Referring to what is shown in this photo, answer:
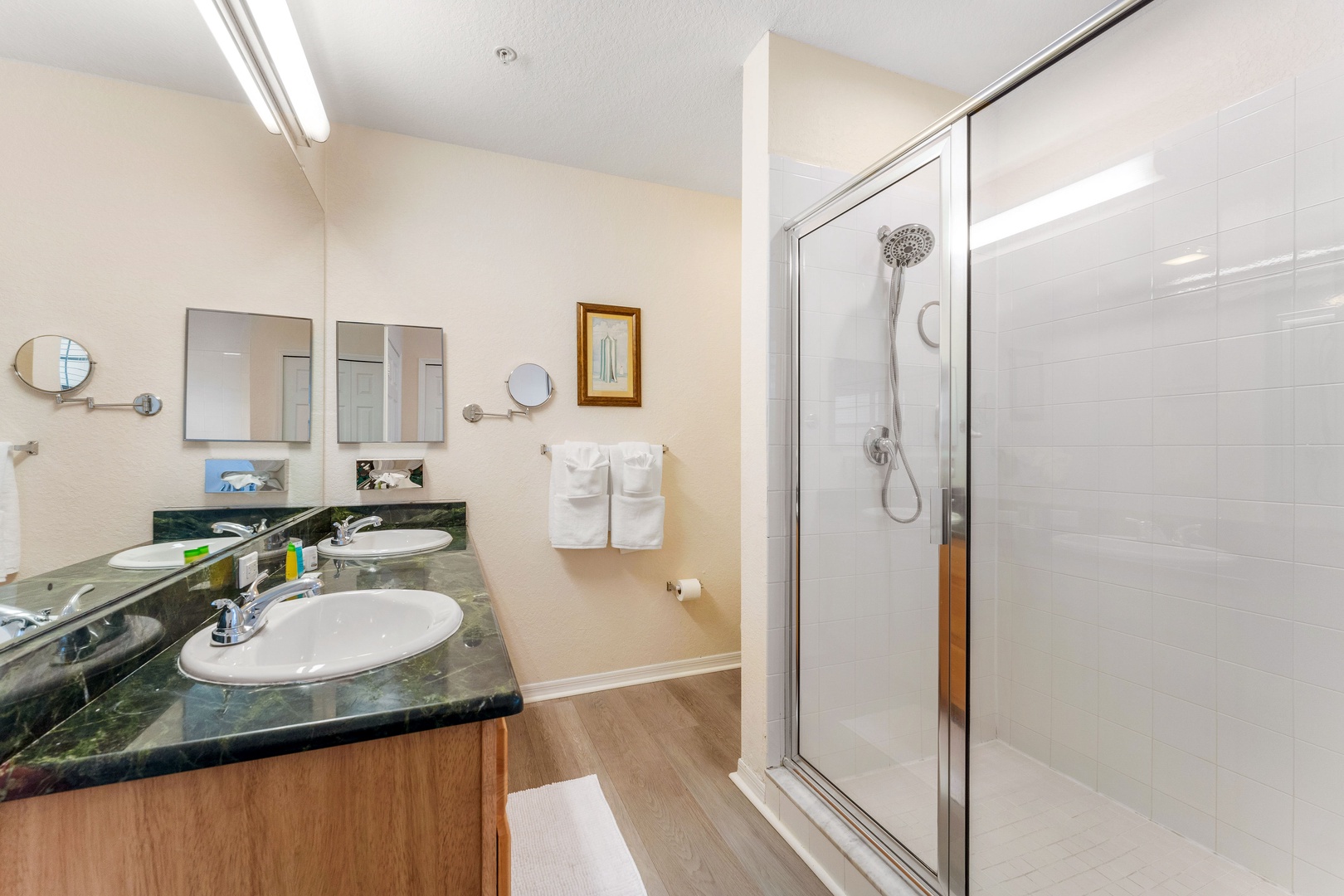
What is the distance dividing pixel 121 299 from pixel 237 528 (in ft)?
1.99

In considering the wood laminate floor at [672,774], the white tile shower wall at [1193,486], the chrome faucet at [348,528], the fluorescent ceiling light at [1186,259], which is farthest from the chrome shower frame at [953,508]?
the chrome faucet at [348,528]

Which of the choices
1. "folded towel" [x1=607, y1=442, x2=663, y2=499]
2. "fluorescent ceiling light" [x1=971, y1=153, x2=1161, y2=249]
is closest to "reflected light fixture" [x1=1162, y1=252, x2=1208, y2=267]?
"fluorescent ceiling light" [x1=971, y1=153, x2=1161, y2=249]

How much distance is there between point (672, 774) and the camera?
1.88 meters

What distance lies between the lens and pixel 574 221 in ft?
8.14

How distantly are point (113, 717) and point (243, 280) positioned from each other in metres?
0.90

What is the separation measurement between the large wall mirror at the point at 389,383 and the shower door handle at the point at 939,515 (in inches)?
71.6

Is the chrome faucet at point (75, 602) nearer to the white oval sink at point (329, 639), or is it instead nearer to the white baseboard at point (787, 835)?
the white oval sink at point (329, 639)

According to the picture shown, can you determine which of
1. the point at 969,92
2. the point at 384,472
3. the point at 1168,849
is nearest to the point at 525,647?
the point at 384,472

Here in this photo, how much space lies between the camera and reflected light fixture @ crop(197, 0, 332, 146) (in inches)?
45.6

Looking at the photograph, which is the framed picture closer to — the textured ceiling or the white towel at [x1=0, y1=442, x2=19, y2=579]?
the textured ceiling

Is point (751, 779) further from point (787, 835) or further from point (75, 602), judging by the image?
point (75, 602)

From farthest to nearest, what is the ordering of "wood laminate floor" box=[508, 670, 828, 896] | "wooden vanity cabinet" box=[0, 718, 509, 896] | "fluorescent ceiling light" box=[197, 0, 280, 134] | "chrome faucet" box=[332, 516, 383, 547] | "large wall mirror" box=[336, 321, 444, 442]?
"large wall mirror" box=[336, 321, 444, 442] → "chrome faucet" box=[332, 516, 383, 547] → "wood laminate floor" box=[508, 670, 828, 896] → "fluorescent ceiling light" box=[197, 0, 280, 134] → "wooden vanity cabinet" box=[0, 718, 509, 896]

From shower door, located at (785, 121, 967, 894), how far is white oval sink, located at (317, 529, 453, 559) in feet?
4.03

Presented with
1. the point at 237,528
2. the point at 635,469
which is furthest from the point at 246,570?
the point at 635,469
